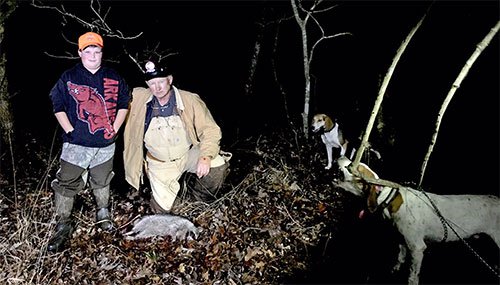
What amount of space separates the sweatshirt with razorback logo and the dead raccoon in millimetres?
1324

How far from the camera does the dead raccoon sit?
6258 mm

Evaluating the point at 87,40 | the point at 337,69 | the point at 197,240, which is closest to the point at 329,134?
the point at 197,240

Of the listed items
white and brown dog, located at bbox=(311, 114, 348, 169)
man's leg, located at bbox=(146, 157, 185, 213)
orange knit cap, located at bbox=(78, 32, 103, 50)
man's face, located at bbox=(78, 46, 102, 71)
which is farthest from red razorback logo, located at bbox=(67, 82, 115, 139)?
white and brown dog, located at bbox=(311, 114, 348, 169)

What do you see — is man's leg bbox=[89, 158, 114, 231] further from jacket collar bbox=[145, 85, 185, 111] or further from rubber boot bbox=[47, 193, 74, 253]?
jacket collar bbox=[145, 85, 185, 111]

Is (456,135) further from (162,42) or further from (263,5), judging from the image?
(162,42)

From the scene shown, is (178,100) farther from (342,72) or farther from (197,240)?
(342,72)

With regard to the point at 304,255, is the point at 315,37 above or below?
above

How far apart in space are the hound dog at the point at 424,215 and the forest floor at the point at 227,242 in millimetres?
522

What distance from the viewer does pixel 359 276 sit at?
→ 18.3ft

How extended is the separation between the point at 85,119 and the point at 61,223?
146cm

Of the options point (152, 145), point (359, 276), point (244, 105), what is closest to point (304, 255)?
point (359, 276)

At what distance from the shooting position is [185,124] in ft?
20.9

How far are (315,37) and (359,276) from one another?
11897mm

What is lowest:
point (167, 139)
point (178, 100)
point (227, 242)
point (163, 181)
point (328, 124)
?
point (227, 242)
